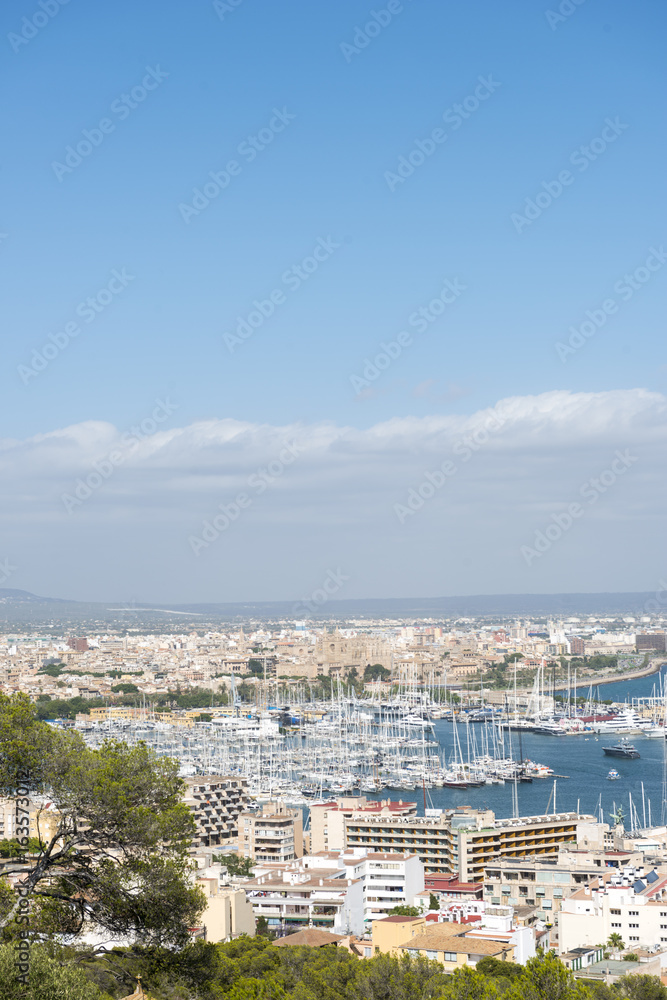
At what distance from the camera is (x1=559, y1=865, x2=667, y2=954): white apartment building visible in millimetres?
9758

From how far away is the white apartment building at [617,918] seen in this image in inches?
384

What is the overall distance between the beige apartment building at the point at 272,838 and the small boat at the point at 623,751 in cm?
1215

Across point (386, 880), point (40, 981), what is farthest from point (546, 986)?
point (386, 880)

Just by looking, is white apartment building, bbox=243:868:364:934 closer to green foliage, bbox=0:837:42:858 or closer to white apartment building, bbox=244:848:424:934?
white apartment building, bbox=244:848:424:934

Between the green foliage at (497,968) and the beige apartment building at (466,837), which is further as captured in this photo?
the beige apartment building at (466,837)

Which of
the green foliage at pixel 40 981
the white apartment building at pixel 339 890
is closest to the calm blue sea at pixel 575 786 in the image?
the white apartment building at pixel 339 890

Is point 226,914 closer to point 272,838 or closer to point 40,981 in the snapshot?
point 272,838

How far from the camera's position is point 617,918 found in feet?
32.3

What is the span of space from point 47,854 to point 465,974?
11.9 feet

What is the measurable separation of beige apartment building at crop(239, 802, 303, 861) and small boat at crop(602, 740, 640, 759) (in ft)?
39.9

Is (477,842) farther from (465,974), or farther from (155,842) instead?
(155,842)

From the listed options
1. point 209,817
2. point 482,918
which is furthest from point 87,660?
point 482,918

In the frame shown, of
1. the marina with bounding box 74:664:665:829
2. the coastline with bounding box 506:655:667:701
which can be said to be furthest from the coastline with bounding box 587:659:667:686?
the marina with bounding box 74:664:665:829

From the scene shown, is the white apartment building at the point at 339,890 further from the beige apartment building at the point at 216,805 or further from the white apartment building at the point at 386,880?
the beige apartment building at the point at 216,805
